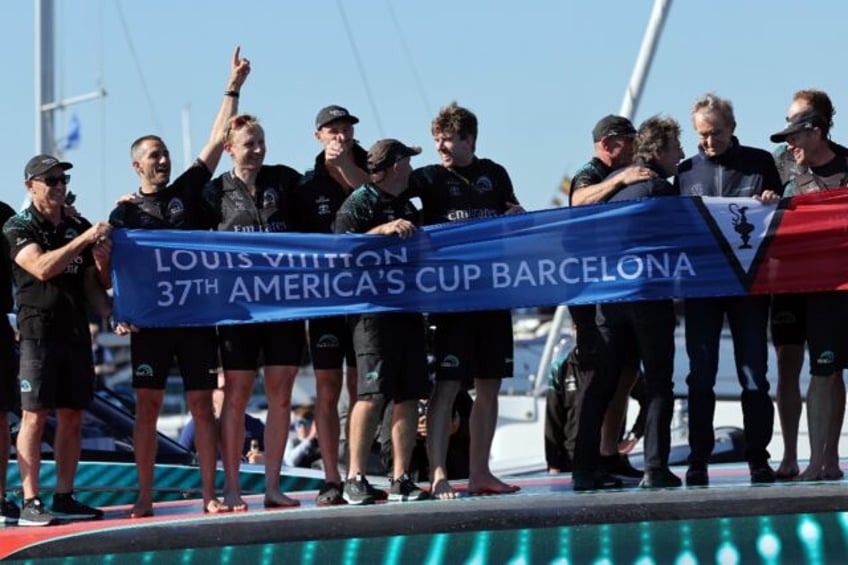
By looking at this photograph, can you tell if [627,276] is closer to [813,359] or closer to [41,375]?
[813,359]

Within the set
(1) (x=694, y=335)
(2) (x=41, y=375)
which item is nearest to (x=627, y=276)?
(1) (x=694, y=335)

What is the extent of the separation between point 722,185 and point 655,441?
1.54 meters

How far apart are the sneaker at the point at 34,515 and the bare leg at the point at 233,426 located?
3.29 ft

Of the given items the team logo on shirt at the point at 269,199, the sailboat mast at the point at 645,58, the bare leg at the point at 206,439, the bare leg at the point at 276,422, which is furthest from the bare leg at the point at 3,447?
the sailboat mast at the point at 645,58

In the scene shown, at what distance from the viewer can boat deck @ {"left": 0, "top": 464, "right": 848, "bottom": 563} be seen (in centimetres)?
911

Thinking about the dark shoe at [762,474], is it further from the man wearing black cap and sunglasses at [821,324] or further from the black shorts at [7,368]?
the black shorts at [7,368]

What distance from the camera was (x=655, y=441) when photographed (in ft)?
32.5

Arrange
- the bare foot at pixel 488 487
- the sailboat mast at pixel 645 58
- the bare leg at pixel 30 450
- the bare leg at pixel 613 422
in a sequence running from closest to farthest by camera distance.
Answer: the bare leg at pixel 30 450 < the bare foot at pixel 488 487 < the bare leg at pixel 613 422 < the sailboat mast at pixel 645 58

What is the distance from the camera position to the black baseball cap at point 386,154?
970 cm

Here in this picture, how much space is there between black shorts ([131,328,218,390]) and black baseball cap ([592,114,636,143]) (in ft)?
8.25

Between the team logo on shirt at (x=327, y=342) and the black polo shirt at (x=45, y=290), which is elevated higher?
the black polo shirt at (x=45, y=290)

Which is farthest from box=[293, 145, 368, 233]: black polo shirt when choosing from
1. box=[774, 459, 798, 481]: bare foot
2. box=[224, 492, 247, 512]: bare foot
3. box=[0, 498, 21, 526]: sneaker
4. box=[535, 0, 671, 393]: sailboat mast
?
box=[535, 0, 671, 393]: sailboat mast

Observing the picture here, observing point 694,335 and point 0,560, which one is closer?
point 0,560

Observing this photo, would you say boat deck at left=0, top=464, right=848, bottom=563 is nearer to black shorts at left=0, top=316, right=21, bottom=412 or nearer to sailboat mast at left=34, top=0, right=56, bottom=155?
black shorts at left=0, top=316, right=21, bottom=412
